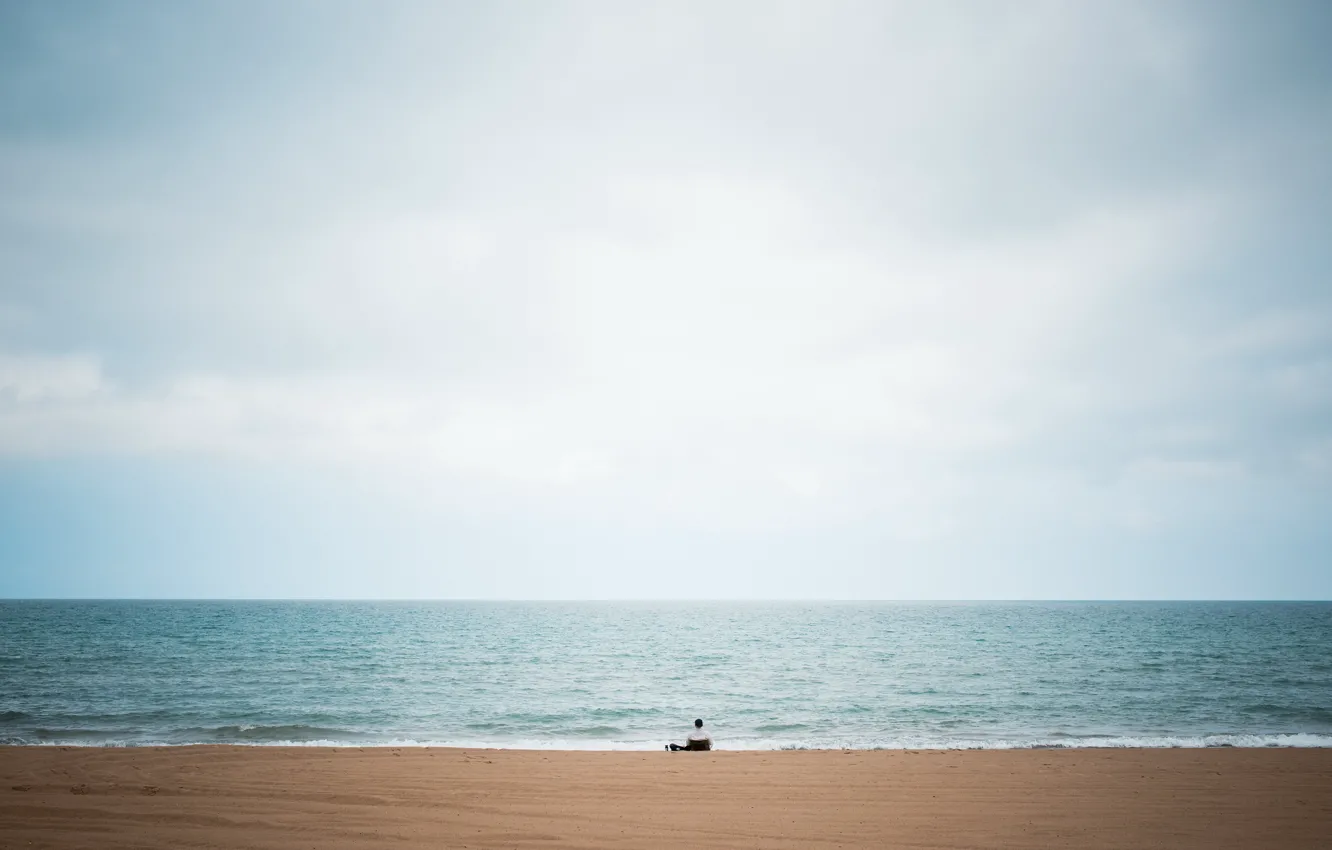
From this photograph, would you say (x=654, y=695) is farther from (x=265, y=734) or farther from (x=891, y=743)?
(x=265, y=734)

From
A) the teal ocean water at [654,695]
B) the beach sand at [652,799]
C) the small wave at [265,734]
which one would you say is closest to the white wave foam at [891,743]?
the teal ocean water at [654,695]

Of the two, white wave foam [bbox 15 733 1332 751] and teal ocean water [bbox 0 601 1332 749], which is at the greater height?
white wave foam [bbox 15 733 1332 751]

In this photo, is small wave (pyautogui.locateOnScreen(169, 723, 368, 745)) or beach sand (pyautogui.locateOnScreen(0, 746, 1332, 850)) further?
small wave (pyautogui.locateOnScreen(169, 723, 368, 745))

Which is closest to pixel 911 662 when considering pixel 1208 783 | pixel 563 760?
pixel 1208 783

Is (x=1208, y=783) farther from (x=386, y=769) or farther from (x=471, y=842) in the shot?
(x=386, y=769)

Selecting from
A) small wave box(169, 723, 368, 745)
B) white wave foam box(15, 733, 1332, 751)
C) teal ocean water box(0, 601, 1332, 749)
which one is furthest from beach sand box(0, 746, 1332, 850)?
teal ocean water box(0, 601, 1332, 749)

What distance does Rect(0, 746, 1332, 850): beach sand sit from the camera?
10445 mm

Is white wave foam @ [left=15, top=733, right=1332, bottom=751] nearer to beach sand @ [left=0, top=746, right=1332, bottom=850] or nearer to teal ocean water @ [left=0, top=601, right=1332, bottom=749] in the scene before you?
teal ocean water @ [left=0, top=601, right=1332, bottom=749]

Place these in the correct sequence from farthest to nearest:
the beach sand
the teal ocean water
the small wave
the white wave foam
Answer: the teal ocean water
the small wave
the white wave foam
the beach sand

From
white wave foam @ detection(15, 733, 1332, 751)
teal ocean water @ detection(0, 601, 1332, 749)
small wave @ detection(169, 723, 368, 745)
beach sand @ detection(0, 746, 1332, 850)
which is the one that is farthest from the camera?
teal ocean water @ detection(0, 601, 1332, 749)

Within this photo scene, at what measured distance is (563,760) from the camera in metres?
16.3

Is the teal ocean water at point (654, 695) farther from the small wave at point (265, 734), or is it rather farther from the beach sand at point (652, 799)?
the beach sand at point (652, 799)

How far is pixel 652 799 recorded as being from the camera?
1257 cm

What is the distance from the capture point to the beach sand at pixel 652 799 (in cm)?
1045
